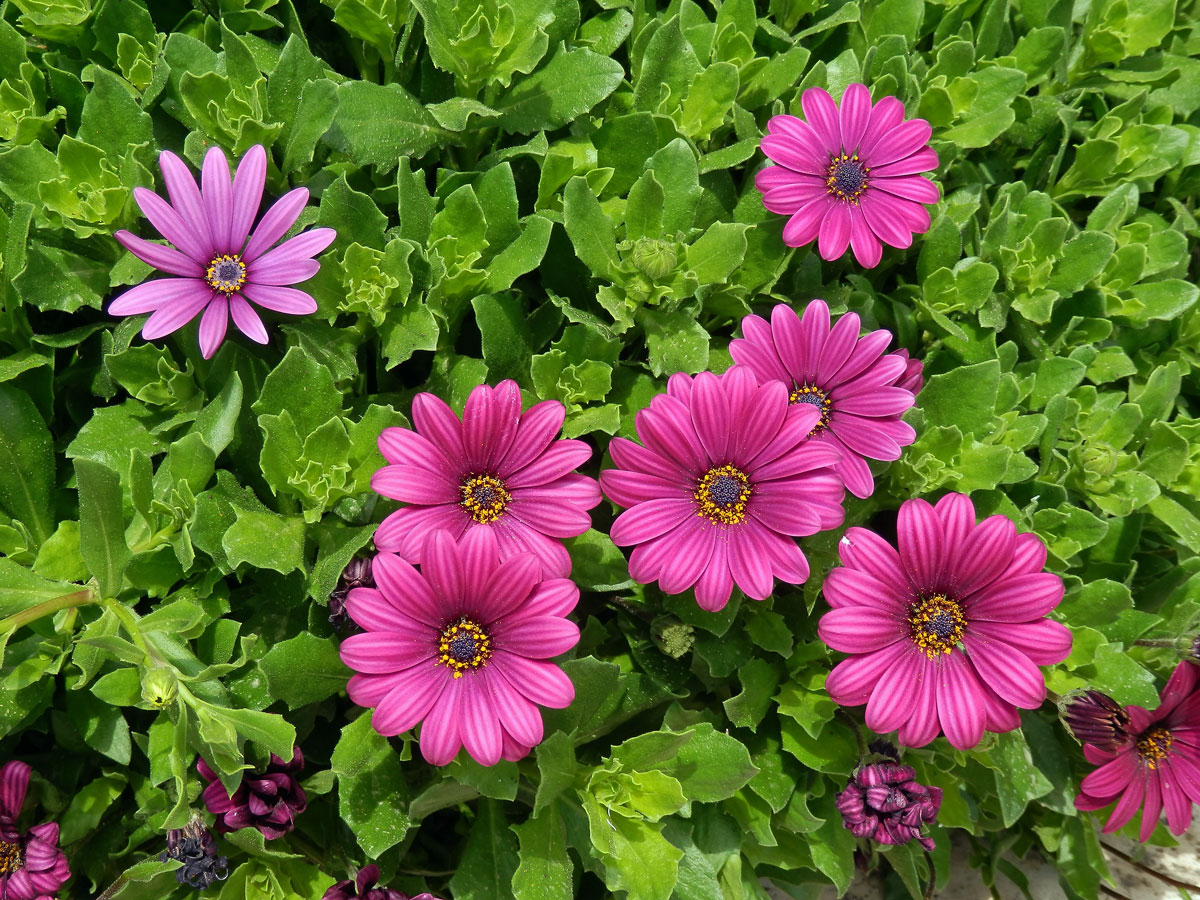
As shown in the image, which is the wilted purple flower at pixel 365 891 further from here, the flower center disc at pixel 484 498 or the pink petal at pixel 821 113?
the pink petal at pixel 821 113

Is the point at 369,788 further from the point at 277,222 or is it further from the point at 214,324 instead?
the point at 277,222

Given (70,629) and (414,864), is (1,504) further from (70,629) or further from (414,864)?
(414,864)

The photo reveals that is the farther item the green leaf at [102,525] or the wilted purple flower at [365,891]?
the wilted purple flower at [365,891]

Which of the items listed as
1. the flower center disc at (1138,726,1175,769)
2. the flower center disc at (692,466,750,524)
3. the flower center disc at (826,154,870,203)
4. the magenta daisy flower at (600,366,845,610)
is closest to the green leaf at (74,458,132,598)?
the magenta daisy flower at (600,366,845,610)

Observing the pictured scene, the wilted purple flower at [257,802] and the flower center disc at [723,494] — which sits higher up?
the flower center disc at [723,494]

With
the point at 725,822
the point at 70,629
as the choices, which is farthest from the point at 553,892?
the point at 70,629

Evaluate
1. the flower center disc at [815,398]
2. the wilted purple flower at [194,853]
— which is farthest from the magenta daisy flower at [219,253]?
the flower center disc at [815,398]
